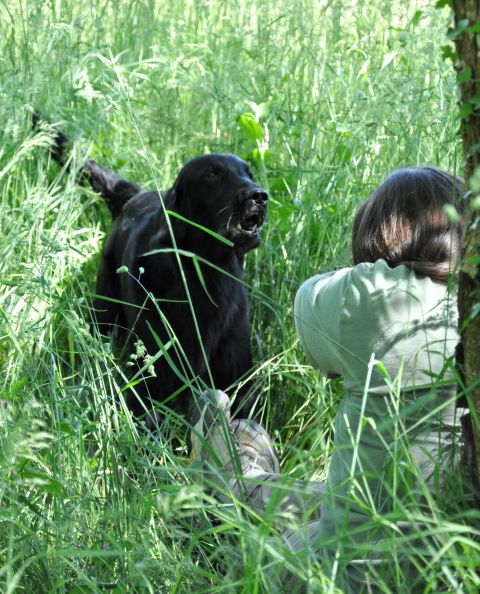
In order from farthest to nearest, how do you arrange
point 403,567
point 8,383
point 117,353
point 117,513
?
1. point 117,353
2. point 8,383
3. point 117,513
4. point 403,567

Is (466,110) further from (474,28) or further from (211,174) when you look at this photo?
(211,174)

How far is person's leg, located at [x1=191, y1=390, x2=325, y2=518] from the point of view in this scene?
1861 mm

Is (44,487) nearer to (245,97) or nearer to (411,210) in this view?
(411,210)

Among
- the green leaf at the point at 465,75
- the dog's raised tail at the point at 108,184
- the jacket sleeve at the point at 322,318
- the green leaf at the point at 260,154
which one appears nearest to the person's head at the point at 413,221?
the jacket sleeve at the point at 322,318

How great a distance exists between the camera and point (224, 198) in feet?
11.4

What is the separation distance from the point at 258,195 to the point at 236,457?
171 cm

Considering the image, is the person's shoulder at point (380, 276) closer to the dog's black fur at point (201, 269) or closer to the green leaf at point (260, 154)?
the dog's black fur at point (201, 269)

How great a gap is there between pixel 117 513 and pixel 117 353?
193cm

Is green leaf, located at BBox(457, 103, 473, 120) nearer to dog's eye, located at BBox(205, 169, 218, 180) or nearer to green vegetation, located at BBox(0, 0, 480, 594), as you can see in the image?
green vegetation, located at BBox(0, 0, 480, 594)

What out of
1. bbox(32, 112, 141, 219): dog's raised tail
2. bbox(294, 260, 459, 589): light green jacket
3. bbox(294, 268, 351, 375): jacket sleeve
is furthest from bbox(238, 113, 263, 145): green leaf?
bbox(294, 260, 459, 589): light green jacket

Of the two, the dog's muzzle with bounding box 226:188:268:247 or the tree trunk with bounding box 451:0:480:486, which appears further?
the dog's muzzle with bounding box 226:188:268:247

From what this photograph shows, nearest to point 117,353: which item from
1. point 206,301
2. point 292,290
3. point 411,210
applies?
point 206,301

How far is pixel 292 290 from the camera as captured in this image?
349cm

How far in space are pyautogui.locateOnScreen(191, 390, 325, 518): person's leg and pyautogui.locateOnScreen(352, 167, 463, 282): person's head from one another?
19.7 inches
